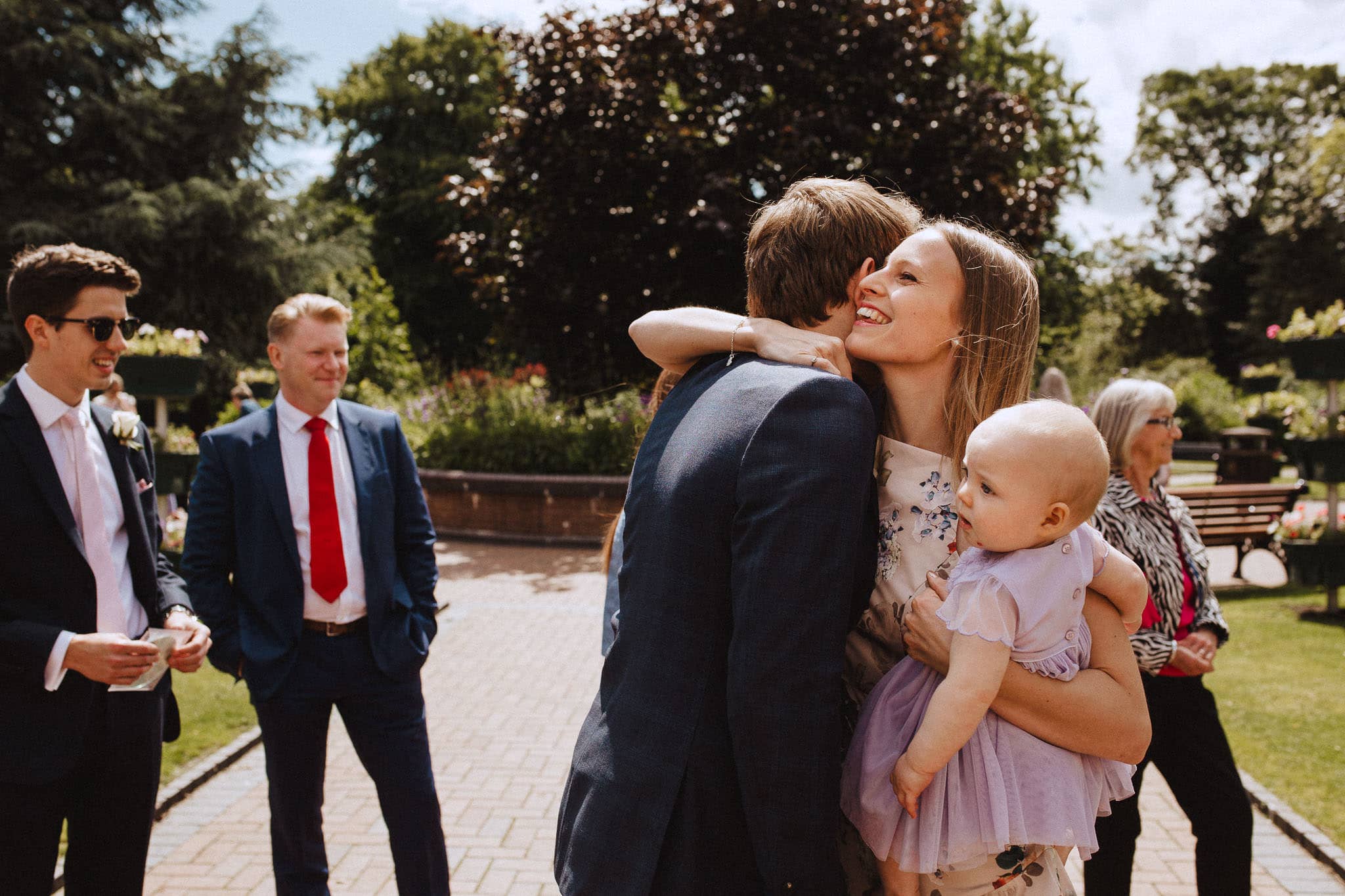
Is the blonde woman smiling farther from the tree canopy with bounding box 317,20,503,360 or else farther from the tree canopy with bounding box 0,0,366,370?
the tree canopy with bounding box 317,20,503,360

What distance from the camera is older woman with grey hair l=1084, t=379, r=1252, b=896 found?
10.0ft

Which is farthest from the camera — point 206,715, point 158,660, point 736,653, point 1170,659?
point 206,715

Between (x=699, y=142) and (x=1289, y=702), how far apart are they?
32.6ft

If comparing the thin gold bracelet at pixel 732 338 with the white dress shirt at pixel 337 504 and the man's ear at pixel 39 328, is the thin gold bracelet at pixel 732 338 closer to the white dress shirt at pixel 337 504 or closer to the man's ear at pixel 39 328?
the white dress shirt at pixel 337 504

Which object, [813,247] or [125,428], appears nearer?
[813,247]

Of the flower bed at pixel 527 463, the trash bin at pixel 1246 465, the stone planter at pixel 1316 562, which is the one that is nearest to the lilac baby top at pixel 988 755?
the stone planter at pixel 1316 562

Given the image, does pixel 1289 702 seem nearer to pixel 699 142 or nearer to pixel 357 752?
pixel 357 752

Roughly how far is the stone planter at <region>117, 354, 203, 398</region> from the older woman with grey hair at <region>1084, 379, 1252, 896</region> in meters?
7.94

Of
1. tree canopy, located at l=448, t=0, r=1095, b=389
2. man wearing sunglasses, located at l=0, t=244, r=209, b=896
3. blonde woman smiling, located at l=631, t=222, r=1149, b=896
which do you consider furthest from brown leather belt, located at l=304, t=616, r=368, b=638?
tree canopy, located at l=448, t=0, r=1095, b=389

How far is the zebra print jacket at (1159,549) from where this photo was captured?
317cm

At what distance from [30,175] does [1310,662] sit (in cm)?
3006

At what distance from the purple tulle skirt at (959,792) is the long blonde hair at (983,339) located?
493 millimetres

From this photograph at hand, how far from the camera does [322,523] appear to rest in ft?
10.9

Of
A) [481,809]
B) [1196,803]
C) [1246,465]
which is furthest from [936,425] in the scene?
[1246,465]
